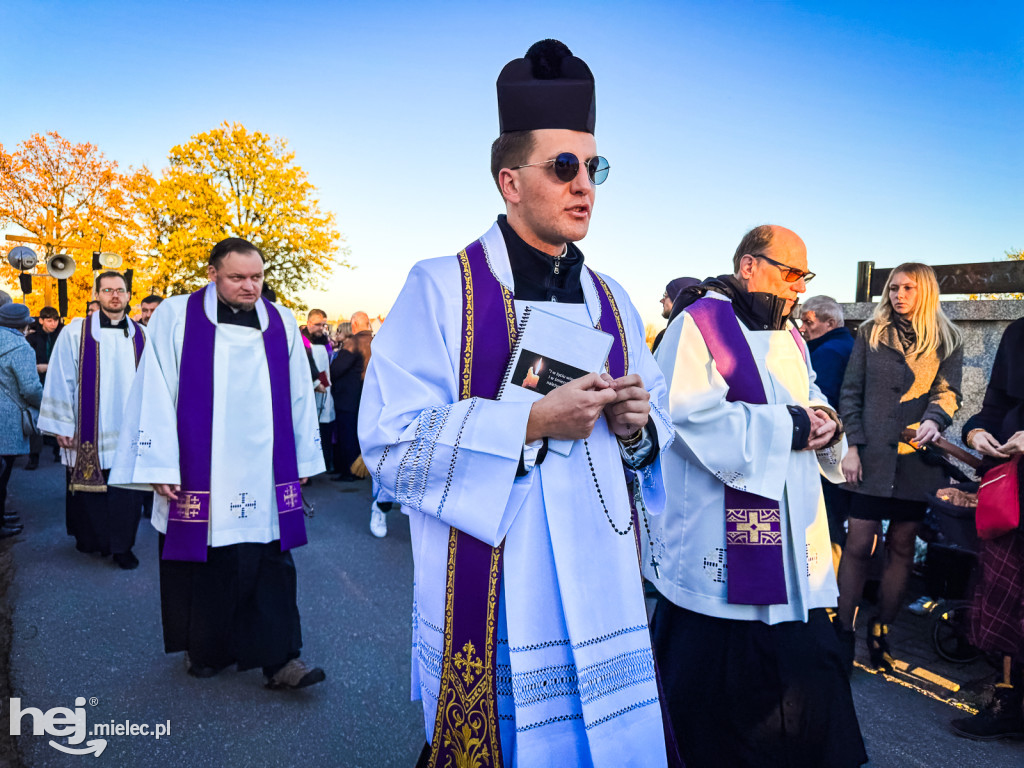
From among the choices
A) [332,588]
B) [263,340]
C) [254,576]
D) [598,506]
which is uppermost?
[263,340]

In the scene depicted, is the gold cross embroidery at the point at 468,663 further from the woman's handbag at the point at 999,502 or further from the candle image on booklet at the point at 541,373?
the woman's handbag at the point at 999,502

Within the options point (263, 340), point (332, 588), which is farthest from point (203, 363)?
point (332, 588)

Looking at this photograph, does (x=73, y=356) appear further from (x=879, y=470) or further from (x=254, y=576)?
(x=879, y=470)

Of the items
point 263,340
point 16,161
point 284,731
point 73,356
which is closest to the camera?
point 284,731

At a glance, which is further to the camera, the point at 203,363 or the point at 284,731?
the point at 203,363

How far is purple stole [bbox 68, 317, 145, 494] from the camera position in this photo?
5.77 meters

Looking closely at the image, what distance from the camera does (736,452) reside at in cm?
250

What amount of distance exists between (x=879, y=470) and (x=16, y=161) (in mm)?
33164

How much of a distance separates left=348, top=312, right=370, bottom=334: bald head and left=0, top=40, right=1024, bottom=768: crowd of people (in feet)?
17.0

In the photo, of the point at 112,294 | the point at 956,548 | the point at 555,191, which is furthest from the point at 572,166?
the point at 112,294

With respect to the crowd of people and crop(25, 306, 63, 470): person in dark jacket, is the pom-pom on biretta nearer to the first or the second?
the crowd of people

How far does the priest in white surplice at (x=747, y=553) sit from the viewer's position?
246cm

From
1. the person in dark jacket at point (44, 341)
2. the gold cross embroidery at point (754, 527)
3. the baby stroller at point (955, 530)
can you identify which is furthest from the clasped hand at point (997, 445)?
the person in dark jacket at point (44, 341)

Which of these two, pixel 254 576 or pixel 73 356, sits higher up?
pixel 73 356
